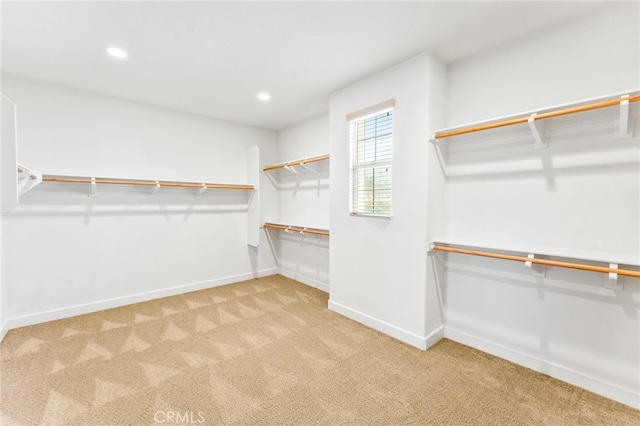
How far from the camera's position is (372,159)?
9.64 ft

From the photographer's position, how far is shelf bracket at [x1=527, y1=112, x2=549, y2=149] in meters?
1.94

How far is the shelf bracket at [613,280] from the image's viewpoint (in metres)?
1.68

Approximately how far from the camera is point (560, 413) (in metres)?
1.77

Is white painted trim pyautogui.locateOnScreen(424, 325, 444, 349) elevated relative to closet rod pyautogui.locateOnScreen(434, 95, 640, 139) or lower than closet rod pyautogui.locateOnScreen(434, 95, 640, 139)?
lower

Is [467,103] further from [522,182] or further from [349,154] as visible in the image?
[349,154]

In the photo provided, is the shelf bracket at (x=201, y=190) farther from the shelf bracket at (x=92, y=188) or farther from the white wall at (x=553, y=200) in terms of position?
the white wall at (x=553, y=200)

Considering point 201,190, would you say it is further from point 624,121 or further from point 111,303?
point 624,121

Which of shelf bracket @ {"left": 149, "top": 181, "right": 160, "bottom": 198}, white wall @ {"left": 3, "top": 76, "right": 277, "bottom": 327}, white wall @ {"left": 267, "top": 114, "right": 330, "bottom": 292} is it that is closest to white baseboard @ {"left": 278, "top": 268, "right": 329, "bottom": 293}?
white wall @ {"left": 267, "top": 114, "right": 330, "bottom": 292}

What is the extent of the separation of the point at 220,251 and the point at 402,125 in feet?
10.7

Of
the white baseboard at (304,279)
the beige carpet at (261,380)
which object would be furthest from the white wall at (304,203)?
the beige carpet at (261,380)

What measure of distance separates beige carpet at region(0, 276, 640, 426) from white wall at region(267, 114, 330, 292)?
4.33ft

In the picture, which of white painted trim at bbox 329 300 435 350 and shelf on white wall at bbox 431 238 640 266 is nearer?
shelf on white wall at bbox 431 238 640 266

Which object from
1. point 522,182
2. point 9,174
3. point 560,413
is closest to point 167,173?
point 9,174

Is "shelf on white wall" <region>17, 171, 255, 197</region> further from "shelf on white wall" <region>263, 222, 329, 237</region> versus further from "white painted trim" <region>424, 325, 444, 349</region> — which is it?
"white painted trim" <region>424, 325, 444, 349</region>
